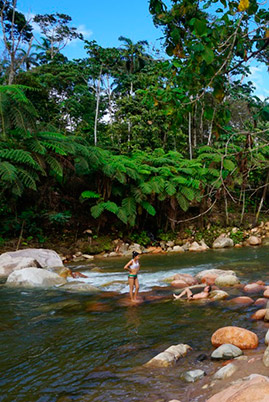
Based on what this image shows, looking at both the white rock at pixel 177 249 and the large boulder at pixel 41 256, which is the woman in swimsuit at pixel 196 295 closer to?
the large boulder at pixel 41 256

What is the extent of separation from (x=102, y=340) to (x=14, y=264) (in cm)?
492

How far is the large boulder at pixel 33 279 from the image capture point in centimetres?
659

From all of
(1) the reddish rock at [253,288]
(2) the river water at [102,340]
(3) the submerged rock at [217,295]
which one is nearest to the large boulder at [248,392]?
(2) the river water at [102,340]

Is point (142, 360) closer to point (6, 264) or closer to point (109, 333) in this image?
point (109, 333)

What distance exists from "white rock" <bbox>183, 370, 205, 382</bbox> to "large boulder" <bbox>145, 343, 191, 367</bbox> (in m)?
0.28

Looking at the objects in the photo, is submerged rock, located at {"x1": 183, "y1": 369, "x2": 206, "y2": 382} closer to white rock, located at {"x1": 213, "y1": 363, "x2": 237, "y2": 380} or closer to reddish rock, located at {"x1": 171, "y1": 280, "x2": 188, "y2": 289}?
white rock, located at {"x1": 213, "y1": 363, "x2": 237, "y2": 380}

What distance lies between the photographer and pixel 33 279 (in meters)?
6.66

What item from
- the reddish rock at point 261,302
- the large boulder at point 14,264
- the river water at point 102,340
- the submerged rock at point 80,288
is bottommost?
the river water at point 102,340

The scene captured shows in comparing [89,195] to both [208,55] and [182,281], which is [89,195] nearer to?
[182,281]

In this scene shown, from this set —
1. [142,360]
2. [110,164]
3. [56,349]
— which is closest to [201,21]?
[142,360]

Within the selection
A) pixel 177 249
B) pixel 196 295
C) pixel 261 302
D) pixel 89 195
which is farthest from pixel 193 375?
pixel 177 249

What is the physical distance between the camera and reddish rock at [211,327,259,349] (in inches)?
130

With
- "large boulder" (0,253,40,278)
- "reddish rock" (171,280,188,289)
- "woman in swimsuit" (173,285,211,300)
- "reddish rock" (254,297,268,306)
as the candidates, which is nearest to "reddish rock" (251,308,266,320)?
"reddish rock" (254,297,268,306)

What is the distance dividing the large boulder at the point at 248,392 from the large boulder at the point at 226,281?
4197mm
